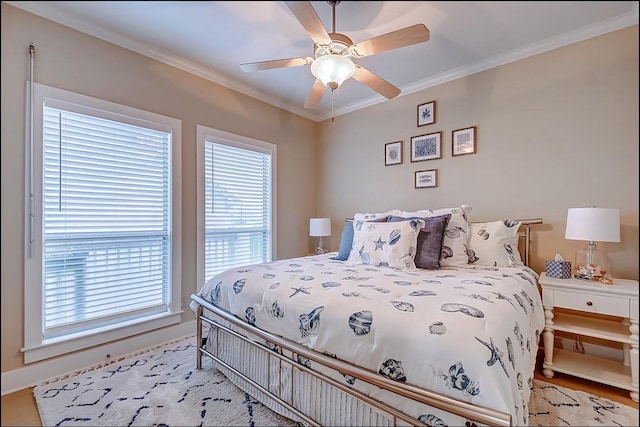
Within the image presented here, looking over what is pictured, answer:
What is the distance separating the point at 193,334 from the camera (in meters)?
2.85

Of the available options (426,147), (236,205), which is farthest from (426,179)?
(236,205)

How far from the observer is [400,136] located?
3.39 metres

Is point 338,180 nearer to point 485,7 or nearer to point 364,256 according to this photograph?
point 364,256

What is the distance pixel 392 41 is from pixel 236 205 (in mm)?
2294

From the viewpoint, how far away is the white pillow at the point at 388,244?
2.18 metres

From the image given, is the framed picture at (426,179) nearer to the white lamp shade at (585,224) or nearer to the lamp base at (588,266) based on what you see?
the white lamp shade at (585,224)

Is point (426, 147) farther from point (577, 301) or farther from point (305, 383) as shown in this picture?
point (305, 383)

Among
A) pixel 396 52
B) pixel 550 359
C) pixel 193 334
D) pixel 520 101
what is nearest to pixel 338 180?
pixel 396 52

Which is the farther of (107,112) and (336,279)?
(107,112)

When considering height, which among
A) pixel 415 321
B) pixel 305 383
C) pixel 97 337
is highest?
pixel 415 321

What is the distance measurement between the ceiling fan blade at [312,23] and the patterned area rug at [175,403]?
1.87 m

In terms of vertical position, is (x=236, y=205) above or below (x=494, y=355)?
above

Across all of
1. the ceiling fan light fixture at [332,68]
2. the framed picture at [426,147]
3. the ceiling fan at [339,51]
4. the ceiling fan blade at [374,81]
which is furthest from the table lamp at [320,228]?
the ceiling fan light fixture at [332,68]

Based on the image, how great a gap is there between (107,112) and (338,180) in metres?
2.59
